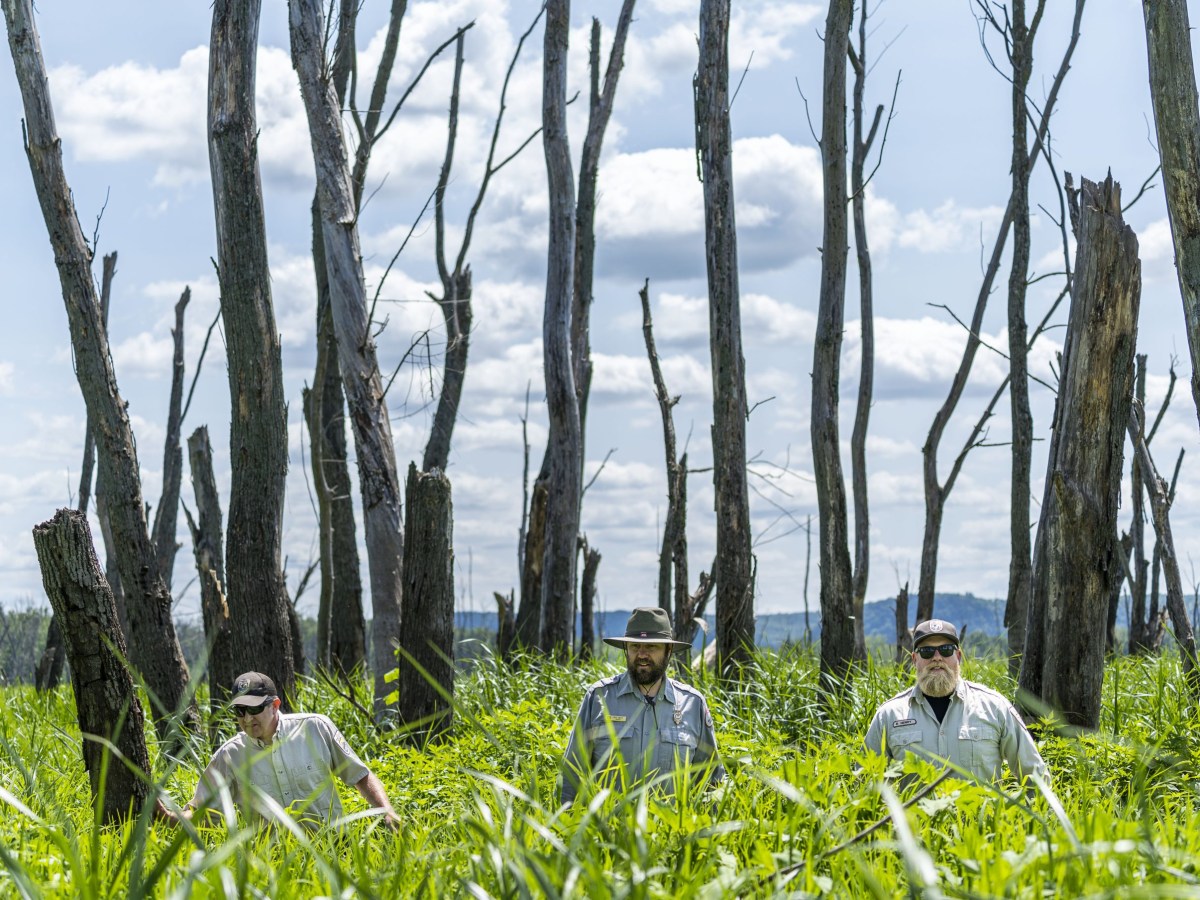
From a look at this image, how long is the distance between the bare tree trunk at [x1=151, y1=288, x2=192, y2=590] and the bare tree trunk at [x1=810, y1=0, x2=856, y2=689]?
395 inches

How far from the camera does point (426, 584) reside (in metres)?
9.05

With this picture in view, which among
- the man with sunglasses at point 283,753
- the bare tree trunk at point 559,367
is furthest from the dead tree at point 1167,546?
the man with sunglasses at point 283,753

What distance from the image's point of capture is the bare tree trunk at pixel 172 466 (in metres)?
18.0

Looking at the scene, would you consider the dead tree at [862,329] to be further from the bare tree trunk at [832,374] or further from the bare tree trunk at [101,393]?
the bare tree trunk at [101,393]

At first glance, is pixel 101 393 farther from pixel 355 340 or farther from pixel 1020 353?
pixel 1020 353

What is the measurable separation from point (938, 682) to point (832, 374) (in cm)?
638

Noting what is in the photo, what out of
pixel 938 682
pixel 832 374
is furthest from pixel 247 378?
pixel 938 682

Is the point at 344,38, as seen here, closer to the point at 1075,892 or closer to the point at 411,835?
the point at 411,835

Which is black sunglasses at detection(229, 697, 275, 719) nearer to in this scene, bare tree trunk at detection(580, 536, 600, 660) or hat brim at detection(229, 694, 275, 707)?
hat brim at detection(229, 694, 275, 707)

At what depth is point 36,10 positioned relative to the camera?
1059 cm

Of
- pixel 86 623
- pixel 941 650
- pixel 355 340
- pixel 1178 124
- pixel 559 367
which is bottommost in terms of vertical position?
pixel 941 650

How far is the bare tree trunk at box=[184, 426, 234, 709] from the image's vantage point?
33.1ft

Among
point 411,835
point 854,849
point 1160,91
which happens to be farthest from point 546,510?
point 854,849

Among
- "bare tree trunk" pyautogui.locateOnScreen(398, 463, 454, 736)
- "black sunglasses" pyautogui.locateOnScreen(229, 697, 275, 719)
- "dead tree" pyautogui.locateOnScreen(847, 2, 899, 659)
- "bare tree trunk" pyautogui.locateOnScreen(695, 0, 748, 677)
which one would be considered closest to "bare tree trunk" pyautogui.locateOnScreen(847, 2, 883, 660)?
"dead tree" pyautogui.locateOnScreen(847, 2, 899, 659)
